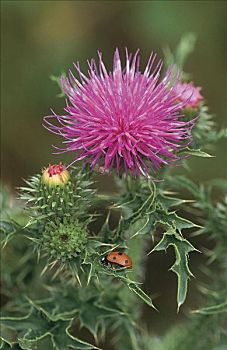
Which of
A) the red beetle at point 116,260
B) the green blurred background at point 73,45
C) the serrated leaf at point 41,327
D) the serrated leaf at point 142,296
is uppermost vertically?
the green blurred background at point 73,45

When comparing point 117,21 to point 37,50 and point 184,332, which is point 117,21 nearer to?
point 37,50

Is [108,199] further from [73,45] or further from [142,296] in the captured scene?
[73,45]

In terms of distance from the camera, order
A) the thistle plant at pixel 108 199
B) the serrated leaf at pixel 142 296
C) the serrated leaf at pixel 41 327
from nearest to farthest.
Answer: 1. the serrated leaf at pixel 142 296
2. the thistle plant at pixel 108 199
3. the serrated leaf at pixel 41 327

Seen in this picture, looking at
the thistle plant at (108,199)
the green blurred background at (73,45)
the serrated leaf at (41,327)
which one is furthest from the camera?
the green blurred background at (73,45)

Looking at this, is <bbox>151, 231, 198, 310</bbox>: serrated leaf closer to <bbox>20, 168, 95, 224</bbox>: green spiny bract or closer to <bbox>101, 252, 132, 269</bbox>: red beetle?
<bbox>101, 252, 132, 269</bbox>: red beetle

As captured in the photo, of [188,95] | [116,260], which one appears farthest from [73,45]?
[116,260]

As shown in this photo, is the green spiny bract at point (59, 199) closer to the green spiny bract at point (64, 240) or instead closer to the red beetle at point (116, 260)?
the green spiny bract at point (64, 240)

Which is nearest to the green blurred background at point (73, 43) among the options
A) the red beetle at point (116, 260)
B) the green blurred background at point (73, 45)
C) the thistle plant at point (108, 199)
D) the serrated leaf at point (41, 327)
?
the green blurred background at point (73, 45)
